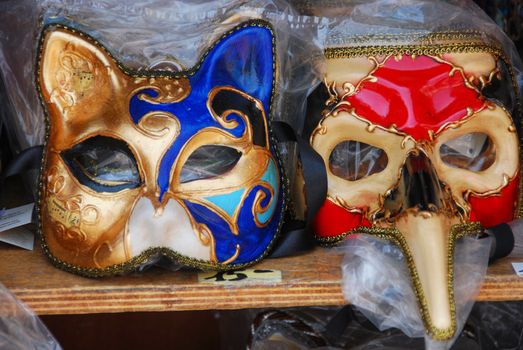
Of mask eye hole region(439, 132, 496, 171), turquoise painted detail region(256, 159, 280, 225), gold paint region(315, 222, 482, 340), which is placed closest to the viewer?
gold paint region(315, 222, 482, 340)

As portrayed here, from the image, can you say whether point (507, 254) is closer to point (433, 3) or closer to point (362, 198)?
point (362, 198)

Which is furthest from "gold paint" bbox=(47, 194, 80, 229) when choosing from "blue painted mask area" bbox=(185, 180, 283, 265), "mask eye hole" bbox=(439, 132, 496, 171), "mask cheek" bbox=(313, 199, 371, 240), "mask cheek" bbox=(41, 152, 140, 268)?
"mask eye hole" bbox=(439, 132, 496, 171)

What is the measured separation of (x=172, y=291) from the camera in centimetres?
80

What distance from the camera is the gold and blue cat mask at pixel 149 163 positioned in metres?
0.80

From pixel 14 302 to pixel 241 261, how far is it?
0.77ft

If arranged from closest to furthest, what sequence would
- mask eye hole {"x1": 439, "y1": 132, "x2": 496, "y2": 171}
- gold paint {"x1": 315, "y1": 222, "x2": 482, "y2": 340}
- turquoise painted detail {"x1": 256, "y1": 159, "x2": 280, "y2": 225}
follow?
gold paint {"x1": 315, "y1": 222, "x2": 482, "y2": 340}
turquoise painted detail {"x1": 256, "y1": 159, "x2": 280, "y2": 225}
mask eye hole {"x1": 439, "y1": 132, "x2": 496, "y2": 171}

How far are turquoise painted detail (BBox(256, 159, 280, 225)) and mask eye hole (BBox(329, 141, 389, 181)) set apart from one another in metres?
0.10

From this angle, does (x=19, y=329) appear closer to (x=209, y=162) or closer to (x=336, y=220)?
(x=209, y=162)

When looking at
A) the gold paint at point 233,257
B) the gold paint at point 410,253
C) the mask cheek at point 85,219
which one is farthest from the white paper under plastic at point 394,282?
the mask cheek at point 85,219

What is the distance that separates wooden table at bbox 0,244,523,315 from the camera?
31.4 inches

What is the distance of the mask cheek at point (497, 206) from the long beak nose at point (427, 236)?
78 mm

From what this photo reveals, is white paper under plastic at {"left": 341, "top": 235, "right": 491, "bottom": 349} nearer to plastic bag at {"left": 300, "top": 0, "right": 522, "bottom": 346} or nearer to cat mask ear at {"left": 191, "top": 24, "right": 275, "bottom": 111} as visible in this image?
plastic bag at {"left": 300, "top": 0, "right": 522, "bottom": 346}

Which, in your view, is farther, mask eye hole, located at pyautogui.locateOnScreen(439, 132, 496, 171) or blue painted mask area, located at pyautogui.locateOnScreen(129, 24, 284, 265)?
mask eye hole, located at pyautogui.locateOnScreen(439, 132, 496, 171)

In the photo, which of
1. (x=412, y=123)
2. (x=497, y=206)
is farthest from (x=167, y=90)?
(x=497, y=206)
